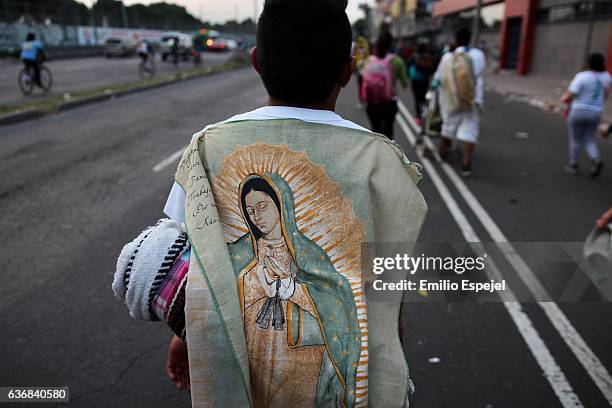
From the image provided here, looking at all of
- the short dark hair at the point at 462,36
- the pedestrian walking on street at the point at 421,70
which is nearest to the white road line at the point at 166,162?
the short dark hair at the point at 462,36

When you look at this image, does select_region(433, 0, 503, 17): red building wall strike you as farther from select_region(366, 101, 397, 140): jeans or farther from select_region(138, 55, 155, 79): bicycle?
select_region(366, 101, 397, 140): jeans

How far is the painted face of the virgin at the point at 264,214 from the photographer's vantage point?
1288mm

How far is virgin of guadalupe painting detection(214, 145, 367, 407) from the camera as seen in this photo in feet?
4.07

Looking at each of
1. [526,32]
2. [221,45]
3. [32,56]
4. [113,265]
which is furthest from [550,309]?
[221,45]

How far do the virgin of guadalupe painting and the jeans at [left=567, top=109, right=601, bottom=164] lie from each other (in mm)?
7451

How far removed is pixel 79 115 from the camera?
41.7 ft

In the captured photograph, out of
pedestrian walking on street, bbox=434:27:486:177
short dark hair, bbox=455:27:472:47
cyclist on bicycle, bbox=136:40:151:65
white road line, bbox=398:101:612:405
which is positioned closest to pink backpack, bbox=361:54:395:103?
pedestrian walking on street, bbox=434:27:486:177

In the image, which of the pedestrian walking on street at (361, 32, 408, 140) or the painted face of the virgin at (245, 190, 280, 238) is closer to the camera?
the painted face of the virgin at (245, 190, 280, 238)

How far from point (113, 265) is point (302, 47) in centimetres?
364

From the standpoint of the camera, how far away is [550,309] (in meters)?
3.88

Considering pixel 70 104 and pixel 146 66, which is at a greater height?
pixel 146 66

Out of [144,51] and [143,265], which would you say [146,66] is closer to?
[144,51]

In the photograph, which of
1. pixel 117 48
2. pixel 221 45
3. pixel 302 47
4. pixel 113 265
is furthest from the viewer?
pixel 221 45

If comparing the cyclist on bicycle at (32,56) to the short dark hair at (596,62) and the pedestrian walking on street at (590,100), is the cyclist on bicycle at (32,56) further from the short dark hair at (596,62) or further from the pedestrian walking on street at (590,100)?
the short dark hair at (596,62)
